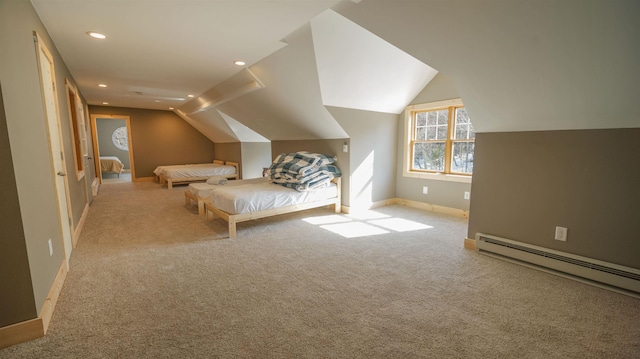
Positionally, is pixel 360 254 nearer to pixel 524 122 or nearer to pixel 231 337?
pixel 231 337

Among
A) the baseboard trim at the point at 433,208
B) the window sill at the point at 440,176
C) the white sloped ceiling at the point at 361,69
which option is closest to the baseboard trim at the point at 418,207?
the baseboard trim at the point at 433,208

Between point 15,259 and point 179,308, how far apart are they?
3.09 ft

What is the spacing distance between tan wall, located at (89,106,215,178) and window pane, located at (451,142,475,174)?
7713mm

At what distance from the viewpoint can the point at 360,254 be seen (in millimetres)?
2842

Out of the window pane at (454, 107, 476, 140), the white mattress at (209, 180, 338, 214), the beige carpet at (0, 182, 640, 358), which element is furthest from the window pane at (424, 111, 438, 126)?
the white mattress at (209, 180, 338, 214)

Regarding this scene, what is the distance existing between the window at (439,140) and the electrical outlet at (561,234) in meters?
1.83

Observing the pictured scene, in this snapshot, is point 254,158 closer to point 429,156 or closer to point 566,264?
point 429,156

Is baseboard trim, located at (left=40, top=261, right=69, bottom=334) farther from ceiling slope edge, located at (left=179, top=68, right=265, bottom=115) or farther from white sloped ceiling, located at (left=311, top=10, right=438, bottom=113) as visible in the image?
ceiling slope edge, located at (left=179, top=68, right=265, bottom=115)

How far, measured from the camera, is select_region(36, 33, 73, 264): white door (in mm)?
2375

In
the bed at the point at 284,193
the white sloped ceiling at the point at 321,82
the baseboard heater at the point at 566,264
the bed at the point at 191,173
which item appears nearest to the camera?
the baseboard heater at the point at 566,264

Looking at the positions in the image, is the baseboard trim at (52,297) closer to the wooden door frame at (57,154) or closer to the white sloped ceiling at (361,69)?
the wooden door frame at (57,154)

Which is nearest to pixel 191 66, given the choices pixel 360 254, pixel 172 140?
pixel 360 254

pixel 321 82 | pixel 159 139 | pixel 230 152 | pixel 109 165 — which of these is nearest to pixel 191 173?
pixel 230 152

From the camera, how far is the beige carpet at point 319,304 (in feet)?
5.13
